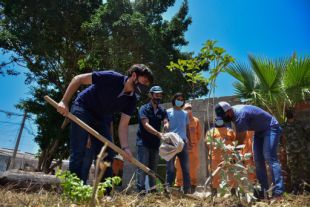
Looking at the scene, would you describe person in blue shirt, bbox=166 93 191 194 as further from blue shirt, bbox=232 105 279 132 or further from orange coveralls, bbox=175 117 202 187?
blue shirt, bbox=232 105 279 132

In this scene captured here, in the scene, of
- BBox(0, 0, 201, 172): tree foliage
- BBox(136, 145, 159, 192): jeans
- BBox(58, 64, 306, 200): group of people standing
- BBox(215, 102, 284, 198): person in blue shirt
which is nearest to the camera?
BBox(58, 64, 306, 200): group of people standing

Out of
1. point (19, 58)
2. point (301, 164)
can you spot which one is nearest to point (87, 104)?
point (301, 164)

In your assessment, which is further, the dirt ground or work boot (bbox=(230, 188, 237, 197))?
work boot (bbox=(230, 188, 237, 197))

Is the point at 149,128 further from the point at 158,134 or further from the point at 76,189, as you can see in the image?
the point at 76,189

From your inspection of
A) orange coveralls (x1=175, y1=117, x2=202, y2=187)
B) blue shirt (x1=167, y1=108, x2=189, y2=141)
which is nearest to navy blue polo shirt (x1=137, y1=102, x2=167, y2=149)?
blue shirt (x1=167, y1=108, x2=189, y2=141)

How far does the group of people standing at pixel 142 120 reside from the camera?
3.20 m

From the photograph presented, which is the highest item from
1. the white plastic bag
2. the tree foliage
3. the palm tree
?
the tree foliage

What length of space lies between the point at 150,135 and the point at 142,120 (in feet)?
0.85

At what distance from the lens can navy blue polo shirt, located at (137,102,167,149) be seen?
454 centimetres

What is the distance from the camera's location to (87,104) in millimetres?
3320

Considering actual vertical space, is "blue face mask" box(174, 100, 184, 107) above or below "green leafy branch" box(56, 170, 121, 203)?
above

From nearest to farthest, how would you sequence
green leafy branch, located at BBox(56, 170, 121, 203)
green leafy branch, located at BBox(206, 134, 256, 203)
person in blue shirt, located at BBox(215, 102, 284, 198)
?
green leafy branch, located at BBox(56, 170, 121, 203)
green leafy branch, located at BBox(206, 134, 256, 203)
person in blue shirt, located at BBox(215, 102, 284, 198)

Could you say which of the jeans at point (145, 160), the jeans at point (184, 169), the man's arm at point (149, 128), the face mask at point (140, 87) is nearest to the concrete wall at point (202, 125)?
the jeans at point (184, 169)

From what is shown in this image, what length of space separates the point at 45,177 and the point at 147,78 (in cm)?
244
